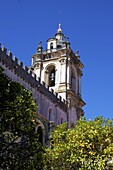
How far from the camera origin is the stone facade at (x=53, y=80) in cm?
3097

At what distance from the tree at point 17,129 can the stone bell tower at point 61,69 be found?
74.5 feet

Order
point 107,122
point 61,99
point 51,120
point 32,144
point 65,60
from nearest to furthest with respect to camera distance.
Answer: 1. point 32,144
2. point 107,122
3. point 51,120
4. point 61,99
5. point 65,60

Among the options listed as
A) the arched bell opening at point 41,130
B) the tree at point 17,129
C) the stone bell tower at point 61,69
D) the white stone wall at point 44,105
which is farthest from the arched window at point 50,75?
the tree at point 17,129

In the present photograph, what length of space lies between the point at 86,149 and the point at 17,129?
7188 mm

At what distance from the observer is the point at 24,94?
1733 centimetres

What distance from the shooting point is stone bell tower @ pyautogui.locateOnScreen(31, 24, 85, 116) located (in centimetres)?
4066

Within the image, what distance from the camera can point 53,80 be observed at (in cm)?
4312

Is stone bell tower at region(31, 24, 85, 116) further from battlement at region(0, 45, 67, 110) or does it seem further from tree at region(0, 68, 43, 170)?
tree at region(0, 68, 43, 170)

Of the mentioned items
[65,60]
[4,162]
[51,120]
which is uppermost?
[65,60]

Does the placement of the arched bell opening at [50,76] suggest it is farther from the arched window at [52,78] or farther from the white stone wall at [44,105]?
the white stone wall at [44,105]

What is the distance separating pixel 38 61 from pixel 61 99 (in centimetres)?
863

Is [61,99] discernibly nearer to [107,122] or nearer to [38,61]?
[38,61]

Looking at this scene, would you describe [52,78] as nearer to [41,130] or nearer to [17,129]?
[41,130]

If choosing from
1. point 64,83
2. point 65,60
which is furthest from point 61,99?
point 65,60
